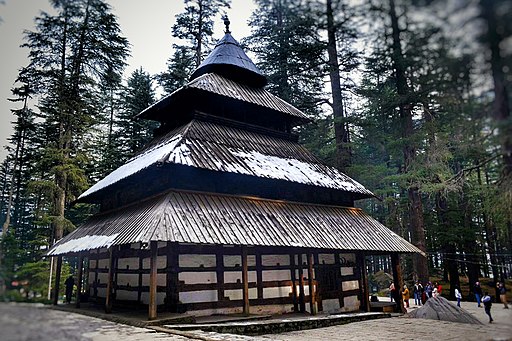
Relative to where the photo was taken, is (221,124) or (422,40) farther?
(221,124)

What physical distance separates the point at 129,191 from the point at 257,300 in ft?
23.0

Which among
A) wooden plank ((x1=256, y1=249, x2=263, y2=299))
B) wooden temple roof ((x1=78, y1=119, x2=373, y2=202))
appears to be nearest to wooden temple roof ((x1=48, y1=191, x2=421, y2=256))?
wooden temple roof ((x1=78, y1=119, x2=373, y2=202))

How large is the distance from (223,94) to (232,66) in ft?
12.9

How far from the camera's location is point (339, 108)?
80.3 ft

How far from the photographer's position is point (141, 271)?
13227 millimetres

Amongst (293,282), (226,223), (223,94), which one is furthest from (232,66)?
(293,282)

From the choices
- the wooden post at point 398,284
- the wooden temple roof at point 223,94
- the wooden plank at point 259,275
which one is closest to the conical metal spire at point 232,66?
the wooden temple roof at point 223,94

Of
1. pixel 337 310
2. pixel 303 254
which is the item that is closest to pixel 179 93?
pixel 303 254

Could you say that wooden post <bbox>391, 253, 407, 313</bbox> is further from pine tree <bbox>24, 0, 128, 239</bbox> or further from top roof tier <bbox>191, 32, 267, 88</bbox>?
pine tree <bbox>24, 0, 128, 239</bbox>

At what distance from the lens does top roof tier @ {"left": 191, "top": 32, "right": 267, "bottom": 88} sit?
19.2m

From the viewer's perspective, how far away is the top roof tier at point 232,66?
1917 centimetres

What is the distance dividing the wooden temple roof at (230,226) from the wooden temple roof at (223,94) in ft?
17.1

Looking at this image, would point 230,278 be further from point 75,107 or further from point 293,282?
point 75,107

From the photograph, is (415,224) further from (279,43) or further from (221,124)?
(279,43)
